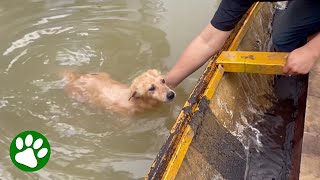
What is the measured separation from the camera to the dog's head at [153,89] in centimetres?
412

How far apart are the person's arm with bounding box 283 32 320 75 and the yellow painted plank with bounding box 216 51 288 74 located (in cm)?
7

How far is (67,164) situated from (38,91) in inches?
48.7

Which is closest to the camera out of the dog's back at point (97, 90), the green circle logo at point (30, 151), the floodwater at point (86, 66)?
the green circle logo at point (30, 151)

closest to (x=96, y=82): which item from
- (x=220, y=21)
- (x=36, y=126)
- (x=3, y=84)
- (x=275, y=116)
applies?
(x=36, y=126)

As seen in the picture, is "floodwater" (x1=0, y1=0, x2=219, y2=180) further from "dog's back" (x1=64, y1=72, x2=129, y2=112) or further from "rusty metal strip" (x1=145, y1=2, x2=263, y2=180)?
"rusty metal strip" (x1=145, y1=2, x2=263, y2=180)

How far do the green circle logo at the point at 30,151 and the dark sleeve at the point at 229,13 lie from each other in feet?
5.85

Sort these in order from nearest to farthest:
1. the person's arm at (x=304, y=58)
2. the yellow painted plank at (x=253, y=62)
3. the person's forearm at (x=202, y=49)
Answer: the person's arm at (x=304, y=58) < the yellow painted plank at (x=253, y=62) < the person's forearm at (x=202, y=49)

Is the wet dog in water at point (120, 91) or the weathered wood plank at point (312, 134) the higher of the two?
the wet dog in water at point (120, 91)

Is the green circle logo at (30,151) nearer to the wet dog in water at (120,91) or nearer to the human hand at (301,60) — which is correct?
the wet dog in water at (120,91)

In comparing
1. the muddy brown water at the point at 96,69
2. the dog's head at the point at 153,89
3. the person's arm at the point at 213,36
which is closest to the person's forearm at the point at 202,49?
the person's arm at the point at 213,36

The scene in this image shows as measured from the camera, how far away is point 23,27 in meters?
5.77

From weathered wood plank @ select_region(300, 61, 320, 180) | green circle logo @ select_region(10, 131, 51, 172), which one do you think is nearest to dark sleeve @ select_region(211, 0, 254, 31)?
weathered wood plank @ select_region(300, 61, 320, 180)

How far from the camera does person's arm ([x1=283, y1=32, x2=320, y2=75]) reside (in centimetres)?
311

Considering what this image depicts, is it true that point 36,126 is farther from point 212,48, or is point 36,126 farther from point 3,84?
point 212,48
